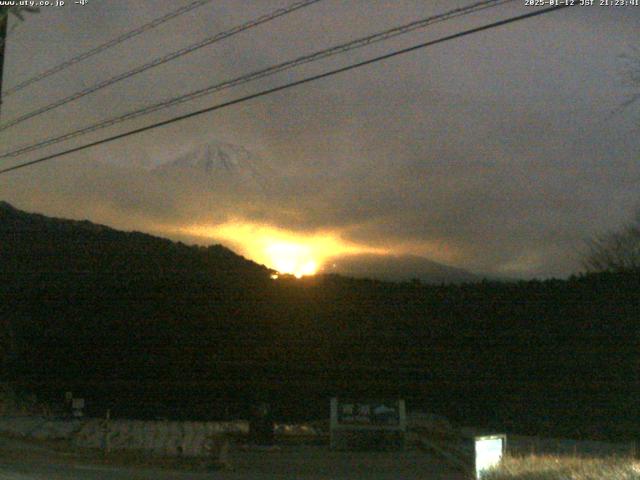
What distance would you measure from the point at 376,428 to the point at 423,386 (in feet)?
13.8

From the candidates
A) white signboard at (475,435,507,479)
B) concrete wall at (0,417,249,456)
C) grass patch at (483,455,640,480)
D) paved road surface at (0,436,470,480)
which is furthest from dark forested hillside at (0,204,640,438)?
grass patch at (483,455,640,480)

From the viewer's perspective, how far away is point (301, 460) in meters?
18.9

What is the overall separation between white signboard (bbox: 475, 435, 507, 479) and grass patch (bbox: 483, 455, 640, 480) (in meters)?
0.15

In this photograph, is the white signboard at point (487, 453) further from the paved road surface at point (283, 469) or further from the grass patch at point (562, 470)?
the paved road surface at point (283, 469)

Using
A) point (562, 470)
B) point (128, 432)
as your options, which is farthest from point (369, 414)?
point (562, 470)

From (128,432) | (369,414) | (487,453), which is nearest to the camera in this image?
(487,453)

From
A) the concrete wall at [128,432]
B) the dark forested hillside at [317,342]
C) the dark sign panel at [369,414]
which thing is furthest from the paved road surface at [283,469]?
the dark forested hillside at [317,342]

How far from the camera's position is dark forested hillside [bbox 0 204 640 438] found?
870 inches

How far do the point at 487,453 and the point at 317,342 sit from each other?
14.1m

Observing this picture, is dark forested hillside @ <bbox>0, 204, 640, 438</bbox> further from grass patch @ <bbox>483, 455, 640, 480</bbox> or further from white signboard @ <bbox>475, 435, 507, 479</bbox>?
grass patch @ <bbox>483, 455, 640, 480</bbox>

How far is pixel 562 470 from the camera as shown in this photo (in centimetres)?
1088

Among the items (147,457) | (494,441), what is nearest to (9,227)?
(147,457)

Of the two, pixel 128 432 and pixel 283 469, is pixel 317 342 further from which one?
pixel 283 469

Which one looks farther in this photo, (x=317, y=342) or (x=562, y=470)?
(x=317, y=342)
